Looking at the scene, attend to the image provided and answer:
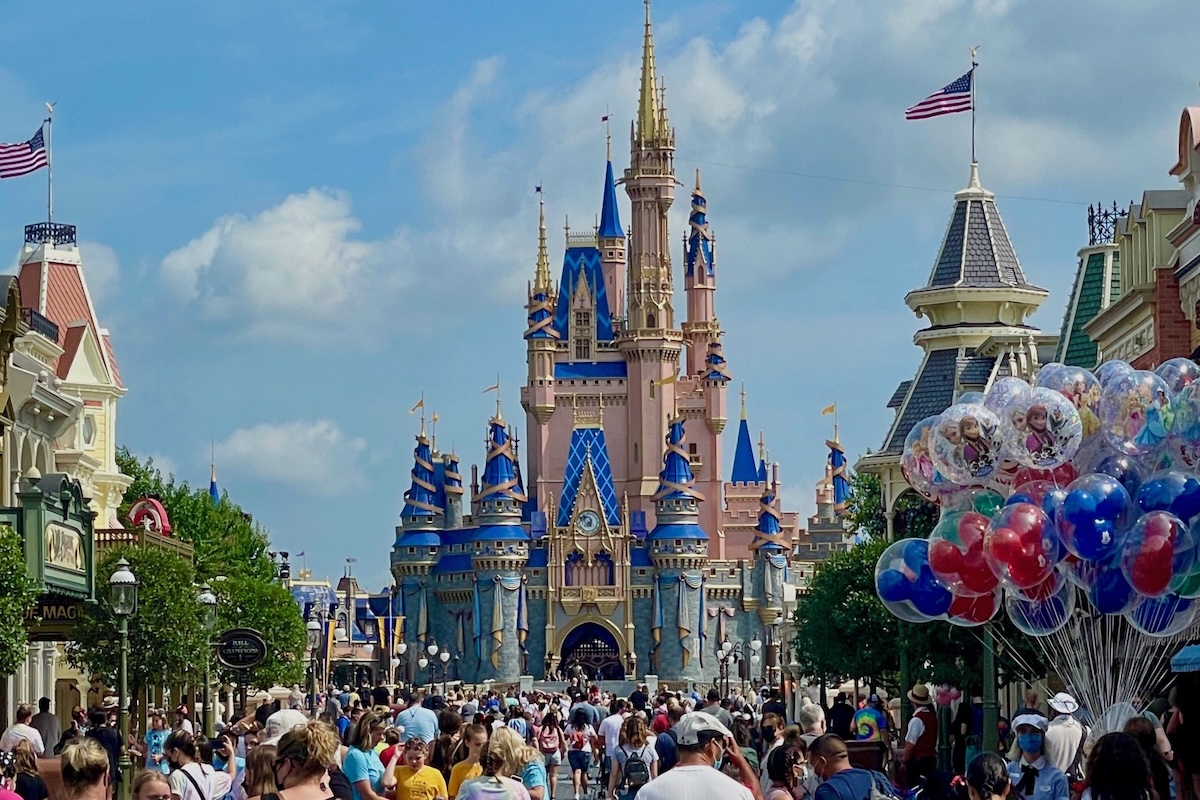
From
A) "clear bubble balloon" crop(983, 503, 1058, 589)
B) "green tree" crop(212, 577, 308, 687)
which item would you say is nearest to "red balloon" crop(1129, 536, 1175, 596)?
"clear bubble balloon" crop(983, 503, 1058, 589)

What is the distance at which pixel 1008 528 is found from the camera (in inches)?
976

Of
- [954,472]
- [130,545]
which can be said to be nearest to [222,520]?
[130,545]

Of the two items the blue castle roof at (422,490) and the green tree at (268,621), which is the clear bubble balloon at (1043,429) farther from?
the blue castle roof at (422,490)

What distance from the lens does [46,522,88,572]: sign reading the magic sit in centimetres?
3634

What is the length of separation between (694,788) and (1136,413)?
15461mm

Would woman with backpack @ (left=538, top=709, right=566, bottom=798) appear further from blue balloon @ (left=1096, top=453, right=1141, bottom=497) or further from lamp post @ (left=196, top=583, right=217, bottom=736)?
blue balloon @ (left=1096, top=453, right=1141, bottom=497)

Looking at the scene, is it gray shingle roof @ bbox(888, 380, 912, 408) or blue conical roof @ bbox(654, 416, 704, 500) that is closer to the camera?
gray shingle roof @ bbox(888, 380, 912, 408)

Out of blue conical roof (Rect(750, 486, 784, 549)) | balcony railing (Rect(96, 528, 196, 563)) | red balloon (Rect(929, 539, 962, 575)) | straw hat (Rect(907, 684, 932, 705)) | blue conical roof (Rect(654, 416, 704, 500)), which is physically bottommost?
straw hat (Rect(907, 684, 932, 705))

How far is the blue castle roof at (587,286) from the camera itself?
157 meters

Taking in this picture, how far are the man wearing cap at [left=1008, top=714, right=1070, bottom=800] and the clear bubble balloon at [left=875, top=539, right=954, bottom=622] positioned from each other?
10.6m

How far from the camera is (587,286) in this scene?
15750cm

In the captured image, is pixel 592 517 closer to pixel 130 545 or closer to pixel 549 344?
→ pixel 549 344

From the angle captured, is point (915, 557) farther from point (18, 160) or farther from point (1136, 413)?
point (18, 160)

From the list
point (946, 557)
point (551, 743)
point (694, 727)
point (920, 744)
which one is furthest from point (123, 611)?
point (694, 727)
